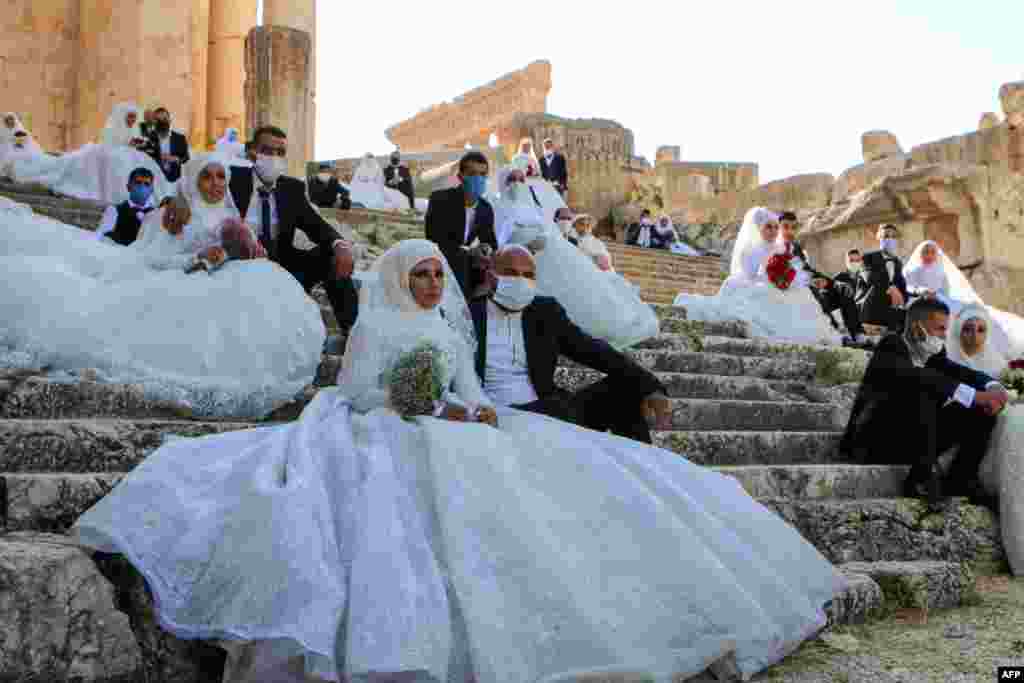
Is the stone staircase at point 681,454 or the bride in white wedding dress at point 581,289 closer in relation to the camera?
the stone staircase at point 681,454

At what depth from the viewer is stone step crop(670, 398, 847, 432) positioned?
21.0ft

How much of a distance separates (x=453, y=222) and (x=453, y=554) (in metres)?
3.87

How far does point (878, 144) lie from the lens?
18219 millimetres

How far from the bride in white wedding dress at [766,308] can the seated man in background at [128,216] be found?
422 centimetres

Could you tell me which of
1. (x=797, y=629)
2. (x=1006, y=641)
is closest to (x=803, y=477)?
(x=1006, y=641)

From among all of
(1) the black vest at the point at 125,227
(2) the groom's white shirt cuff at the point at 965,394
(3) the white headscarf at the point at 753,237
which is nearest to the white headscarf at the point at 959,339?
(2) the groom's white shirt cuff at the point at 965,394

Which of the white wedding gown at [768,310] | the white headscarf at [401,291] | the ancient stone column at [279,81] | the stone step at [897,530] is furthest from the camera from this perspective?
the ancient stone column at [279,81]

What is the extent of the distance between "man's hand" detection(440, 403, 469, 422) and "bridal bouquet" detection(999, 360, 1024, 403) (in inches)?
215

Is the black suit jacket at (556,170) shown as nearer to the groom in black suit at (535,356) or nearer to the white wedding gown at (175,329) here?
the white wedding gown at (175,329)

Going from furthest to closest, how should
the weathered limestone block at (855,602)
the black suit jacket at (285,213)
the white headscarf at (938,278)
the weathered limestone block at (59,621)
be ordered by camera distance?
the white headscarf at (938,278), the black suit jacket at (285,213), the weathered limestone block at (855,602), the weathered limestone block at (59,621)

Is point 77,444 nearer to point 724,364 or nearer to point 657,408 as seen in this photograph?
point 657,408

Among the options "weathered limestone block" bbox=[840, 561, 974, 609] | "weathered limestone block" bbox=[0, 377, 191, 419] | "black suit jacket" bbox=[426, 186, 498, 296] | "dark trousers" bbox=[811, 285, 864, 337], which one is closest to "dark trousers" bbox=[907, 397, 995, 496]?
"weathered limestone block" bbox=[840, 561, 974, 609]

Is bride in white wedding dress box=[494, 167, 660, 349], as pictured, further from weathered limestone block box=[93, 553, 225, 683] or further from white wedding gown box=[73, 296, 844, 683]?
weathered limestone block box=[93, 553, 225, 683]

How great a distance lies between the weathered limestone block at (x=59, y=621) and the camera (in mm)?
2936
